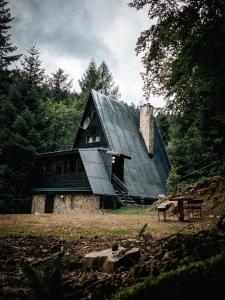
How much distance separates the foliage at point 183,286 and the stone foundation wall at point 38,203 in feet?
86.0

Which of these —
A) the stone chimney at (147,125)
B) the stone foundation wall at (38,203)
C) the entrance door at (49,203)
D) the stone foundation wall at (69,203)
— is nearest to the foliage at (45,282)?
the stone foundation wall at (69,203)

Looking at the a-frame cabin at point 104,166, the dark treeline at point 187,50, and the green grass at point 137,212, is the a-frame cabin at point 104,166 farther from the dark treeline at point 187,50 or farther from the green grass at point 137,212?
the dark treeline at point 187,50

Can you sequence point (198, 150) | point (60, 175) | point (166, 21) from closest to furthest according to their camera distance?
point (166, 21)
point (198, 150)
point (60, 175)

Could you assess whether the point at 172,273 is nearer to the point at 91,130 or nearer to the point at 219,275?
the point at 219,275

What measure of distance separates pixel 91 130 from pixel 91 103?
2898mm

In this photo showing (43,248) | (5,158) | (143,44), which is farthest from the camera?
(5,158)

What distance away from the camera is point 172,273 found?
2604mm

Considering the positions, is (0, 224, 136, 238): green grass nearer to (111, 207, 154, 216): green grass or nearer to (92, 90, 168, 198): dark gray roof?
(111, 207, 154, 216): green grass

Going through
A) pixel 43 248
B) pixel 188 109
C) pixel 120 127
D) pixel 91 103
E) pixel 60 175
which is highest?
pixel 91 103

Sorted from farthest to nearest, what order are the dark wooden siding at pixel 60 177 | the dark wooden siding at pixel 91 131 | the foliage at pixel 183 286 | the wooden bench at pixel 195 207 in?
the dark wooden siding at pixel 91 131 → the dark wooden siding at pixel 60 177 → the wooden bench at pixel 195 207 → the foliage at pixel 183 286

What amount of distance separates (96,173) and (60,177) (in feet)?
14.0

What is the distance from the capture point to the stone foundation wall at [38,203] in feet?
91.1

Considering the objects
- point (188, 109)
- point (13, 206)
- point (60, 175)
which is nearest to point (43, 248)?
point (188, 109)

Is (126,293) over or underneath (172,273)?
underneath
